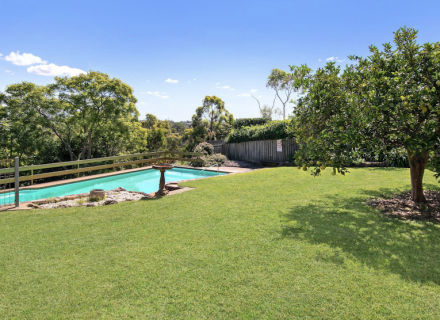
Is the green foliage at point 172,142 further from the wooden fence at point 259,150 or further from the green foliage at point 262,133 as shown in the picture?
the green foliage at point 262,133

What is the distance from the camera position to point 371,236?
3.15 metres

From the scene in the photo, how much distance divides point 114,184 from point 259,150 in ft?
27.6

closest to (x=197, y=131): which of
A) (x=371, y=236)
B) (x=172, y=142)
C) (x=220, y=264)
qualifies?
(x=172, y=142)

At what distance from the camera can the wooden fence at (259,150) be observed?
42.3 ft

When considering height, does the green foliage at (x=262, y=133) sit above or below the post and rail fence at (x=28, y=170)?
above

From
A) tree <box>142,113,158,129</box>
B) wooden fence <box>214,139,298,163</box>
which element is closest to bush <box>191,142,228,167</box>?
wooden fence <box>214,139,298,163</box>

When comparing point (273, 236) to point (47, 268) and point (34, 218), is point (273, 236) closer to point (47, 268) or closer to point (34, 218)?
point (47, 268)

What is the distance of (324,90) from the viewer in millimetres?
3943

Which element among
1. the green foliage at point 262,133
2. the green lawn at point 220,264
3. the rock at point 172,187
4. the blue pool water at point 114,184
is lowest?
the blue pool water at point 114,184

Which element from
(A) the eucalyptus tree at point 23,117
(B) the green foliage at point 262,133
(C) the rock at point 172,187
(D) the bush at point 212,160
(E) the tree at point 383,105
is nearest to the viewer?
(E) the tree at point 383,105

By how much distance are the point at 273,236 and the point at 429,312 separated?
169cm

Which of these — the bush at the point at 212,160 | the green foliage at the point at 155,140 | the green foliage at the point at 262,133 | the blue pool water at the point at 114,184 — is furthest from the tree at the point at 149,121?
the blue pool water at the point at 114,184

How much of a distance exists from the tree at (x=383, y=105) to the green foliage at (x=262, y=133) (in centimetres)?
823

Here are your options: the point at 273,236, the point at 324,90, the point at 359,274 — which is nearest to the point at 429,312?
the point at 359,274
